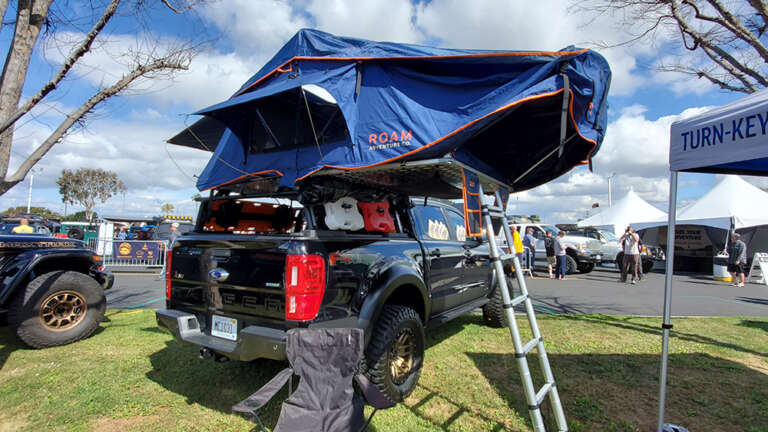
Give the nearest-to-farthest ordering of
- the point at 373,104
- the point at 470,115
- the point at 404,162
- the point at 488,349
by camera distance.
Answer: the point at 470,115 < the point at 404,162 < the point at 373,104 < the point at 488,349

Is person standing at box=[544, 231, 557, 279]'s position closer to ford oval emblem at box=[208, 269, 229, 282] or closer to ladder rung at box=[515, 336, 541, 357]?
ladder rung at box=[515, 336, 541, 357]

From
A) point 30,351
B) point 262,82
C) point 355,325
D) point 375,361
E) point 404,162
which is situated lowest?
point 30,351

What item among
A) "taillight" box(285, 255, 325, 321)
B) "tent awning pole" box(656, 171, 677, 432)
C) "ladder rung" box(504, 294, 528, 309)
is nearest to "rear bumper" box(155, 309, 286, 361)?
"taillight" box(285, 255, 325, 321)

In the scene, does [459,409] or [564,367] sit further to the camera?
[564,367]

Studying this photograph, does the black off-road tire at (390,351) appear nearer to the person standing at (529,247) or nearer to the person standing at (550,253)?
the person standing at (550,253)

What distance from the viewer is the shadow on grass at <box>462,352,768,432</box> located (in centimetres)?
302

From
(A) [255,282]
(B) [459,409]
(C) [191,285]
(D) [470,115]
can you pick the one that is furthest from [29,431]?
(D) [470,115]

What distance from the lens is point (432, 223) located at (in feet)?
15.1

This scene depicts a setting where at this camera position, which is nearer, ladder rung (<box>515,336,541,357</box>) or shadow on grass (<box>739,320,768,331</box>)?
ladder rung (<box>515,336,541,357</box>)

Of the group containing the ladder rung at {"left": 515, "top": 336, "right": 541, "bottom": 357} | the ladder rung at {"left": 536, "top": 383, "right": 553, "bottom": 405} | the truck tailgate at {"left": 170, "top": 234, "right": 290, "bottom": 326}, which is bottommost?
the ladder rung at {"left": 536, "top": 383, "right": 553, "bottom": 405}

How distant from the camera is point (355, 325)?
116 inches

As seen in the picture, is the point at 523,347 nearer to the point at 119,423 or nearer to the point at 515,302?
the point at 515,302

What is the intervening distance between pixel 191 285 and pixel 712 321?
7.78m

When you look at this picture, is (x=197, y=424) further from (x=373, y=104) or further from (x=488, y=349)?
(x=488, y=349)
